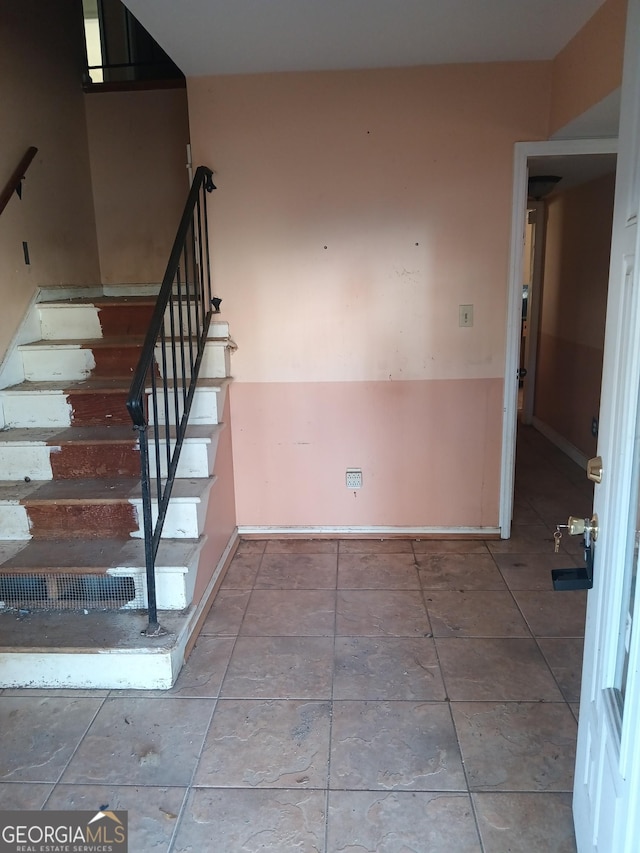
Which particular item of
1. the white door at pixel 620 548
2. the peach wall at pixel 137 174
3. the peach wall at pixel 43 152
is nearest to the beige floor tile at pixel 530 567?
the white door at pixel 620 548

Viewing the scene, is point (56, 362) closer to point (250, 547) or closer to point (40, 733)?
point (250, 547)

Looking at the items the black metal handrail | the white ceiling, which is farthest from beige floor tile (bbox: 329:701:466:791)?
the white ceiling

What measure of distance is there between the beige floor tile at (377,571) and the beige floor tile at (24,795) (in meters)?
1.47

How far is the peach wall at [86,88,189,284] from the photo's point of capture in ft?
12.8

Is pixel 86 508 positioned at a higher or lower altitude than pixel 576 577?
lower

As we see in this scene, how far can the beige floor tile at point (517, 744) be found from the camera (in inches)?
66.8

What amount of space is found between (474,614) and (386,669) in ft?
1.83

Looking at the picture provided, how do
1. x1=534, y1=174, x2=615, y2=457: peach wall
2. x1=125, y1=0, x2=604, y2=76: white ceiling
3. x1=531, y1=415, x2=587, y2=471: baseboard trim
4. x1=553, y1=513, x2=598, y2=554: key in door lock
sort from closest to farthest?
x1=553, y1=513, x2=598, y2=554: key in door lock
x1=125, y1=0, x2=604, y2=76: white ceiling
x1=534, y1=174, x2=615, y2=457: peach wall
x1=531, y1=415, x2=587, y2=471: baseboard trim

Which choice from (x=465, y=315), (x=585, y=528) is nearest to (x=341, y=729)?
(x=585, y=528)

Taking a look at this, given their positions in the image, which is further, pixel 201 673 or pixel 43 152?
pixel 43 152

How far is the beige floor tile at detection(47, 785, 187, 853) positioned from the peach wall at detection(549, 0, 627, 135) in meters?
2.69

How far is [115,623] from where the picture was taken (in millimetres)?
2221

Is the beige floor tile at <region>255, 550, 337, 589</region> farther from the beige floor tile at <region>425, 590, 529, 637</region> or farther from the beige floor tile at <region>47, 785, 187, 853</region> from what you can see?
the beige floor tile at <region>47, 785, 187, 853</region>

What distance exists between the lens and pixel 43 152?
3.31m
